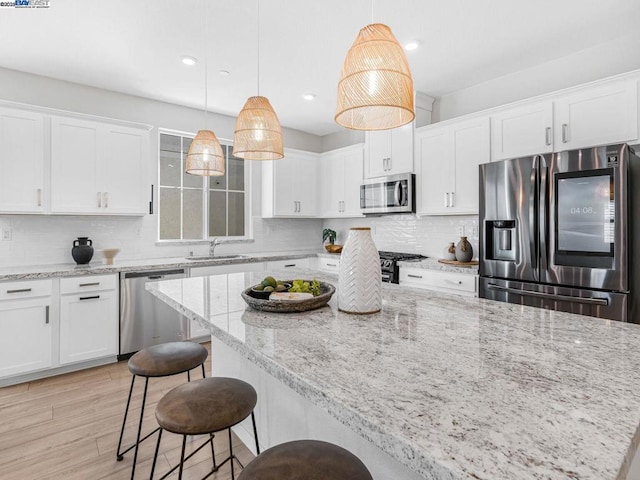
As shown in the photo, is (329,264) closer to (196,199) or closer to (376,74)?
(196,199)

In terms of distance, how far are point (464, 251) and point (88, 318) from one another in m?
3.52

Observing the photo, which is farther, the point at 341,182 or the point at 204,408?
the point at 341,182

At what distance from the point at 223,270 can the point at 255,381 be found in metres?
2.31

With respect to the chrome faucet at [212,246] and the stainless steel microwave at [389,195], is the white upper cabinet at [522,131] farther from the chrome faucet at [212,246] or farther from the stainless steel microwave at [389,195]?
the chrome faucet at [212,246]

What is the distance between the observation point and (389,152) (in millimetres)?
4098

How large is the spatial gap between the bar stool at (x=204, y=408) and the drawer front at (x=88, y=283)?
2330 millimetres

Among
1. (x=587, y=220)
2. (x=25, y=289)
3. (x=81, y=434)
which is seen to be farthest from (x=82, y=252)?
(x=587, y=220)

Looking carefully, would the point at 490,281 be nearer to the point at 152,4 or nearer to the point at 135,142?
the point at 152,4


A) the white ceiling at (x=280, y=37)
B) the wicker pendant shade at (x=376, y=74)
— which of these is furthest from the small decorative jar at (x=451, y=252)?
the wicker pendant shade at (x=376, y=74)

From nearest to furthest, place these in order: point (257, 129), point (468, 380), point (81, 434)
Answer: point (468, 380) < point (257, 129) < point (81, 434)

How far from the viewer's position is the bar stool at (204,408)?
1202mm

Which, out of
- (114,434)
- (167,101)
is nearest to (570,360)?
(114,434)

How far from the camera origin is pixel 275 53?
10.0ft

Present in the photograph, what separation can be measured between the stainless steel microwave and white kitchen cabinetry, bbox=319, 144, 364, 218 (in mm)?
268
